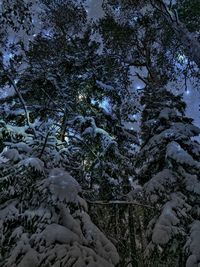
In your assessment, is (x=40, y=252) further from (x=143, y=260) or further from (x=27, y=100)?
(x=27, y=100)

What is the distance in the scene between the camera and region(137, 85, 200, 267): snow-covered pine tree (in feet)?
→ 23.4

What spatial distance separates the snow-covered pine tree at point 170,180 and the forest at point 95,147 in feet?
0.10

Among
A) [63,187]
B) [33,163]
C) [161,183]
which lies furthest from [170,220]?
[33,163]

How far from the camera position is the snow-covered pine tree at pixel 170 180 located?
23.4 feet

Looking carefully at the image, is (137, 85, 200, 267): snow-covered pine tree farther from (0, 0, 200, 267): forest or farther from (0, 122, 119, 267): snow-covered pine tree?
(0, 122, 119, 267): snow-covered pine tree

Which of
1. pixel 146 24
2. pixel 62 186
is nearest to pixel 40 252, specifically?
pixel 62 186

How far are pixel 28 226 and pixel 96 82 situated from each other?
25.0 ft

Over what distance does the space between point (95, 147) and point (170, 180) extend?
8.12ft

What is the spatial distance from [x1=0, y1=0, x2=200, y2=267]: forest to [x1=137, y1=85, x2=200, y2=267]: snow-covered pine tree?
30mm

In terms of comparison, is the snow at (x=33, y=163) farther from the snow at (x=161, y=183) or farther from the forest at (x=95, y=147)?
the snow at (x=161, y=183)

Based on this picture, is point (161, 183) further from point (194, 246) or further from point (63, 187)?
point (63, 187)

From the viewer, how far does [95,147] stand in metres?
9.61

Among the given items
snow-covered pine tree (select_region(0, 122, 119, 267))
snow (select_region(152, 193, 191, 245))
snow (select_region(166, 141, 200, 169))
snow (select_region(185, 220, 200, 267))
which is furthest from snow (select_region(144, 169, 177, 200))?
snow-covered pine tree (select_region(0, 122, 119, 267))

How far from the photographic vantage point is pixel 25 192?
442 cm
